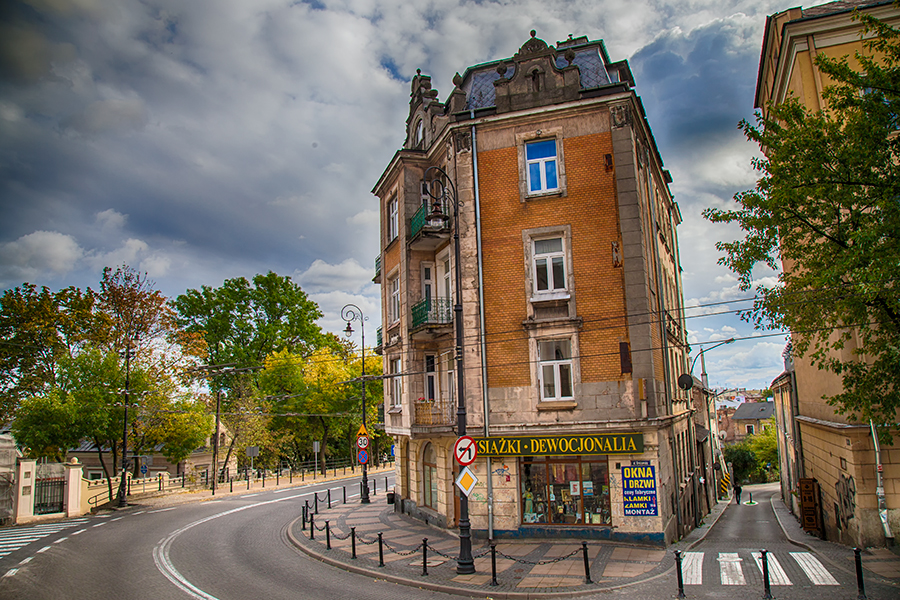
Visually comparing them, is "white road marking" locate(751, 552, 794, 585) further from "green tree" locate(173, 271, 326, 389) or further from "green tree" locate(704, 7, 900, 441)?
"green tree" locate(173, 271, 326, 389)

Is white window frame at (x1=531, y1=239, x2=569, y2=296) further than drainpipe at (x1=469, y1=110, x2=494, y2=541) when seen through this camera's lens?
Yes

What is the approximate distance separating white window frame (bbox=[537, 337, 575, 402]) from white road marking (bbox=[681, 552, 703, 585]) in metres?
4.73

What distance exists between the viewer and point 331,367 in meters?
43.7

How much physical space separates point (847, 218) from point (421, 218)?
11.9m

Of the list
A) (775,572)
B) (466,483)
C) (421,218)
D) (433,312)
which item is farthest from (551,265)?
(775,572)

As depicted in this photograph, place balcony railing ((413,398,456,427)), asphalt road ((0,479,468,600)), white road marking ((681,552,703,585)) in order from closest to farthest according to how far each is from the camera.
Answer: white road marking ((681,552,703,585))
asphalt road ((0,479,468,600))
balcony railing ((413,398,456,427))

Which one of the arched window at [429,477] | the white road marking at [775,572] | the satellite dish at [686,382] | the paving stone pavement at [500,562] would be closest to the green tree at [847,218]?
the white road marking at [775,572]

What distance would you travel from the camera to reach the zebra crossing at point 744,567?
11117mm

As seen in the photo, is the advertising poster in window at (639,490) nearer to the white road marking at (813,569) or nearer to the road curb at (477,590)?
the road curb at (477,590)

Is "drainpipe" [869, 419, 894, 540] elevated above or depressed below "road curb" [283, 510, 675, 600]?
above

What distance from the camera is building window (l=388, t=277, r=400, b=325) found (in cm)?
2165

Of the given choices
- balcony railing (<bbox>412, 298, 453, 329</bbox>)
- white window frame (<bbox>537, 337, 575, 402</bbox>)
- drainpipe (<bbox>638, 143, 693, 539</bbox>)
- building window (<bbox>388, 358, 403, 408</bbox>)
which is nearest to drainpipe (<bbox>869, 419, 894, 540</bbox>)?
drainpipe (<bbox>638, 143, 693, 539</bbox>)

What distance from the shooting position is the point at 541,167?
17.3 meters

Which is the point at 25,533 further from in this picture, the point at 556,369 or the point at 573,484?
the point at 556,369
